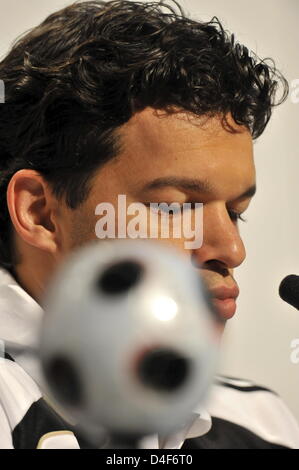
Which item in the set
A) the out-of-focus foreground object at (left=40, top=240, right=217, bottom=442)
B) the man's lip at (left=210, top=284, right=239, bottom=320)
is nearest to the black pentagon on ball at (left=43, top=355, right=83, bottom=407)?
the out-of-focus foreground object at (left=40, top=240, right=217, bottom=442)

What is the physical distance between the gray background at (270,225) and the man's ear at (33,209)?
0.74 ft

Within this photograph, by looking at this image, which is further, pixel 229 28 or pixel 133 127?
pixel 229 28

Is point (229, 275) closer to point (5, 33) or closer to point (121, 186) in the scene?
point (121, 186)

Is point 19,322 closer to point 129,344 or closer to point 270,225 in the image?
point 129,344

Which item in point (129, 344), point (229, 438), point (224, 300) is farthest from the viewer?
point (229, 438)

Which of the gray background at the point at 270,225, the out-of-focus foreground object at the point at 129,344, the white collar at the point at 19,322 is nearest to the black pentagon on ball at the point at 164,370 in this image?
the out-of-focus foreground object at the point at 129,344

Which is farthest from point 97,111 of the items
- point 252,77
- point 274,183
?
point 274,183

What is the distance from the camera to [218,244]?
53 cm

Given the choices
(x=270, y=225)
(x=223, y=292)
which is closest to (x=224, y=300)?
(x=223, y=292)

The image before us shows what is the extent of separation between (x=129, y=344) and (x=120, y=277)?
44mm

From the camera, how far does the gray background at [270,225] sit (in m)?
0.70

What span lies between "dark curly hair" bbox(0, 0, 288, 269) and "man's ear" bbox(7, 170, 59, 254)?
1 centimetres

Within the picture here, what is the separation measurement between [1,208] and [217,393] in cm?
26

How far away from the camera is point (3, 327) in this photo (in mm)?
538
